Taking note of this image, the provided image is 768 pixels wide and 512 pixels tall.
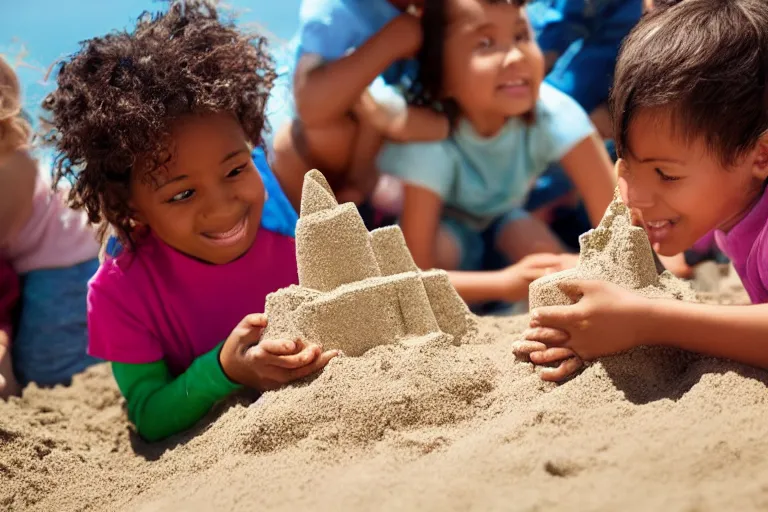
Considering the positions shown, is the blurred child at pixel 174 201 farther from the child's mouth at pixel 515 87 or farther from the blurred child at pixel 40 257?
the child's mouth at pixel 515 87

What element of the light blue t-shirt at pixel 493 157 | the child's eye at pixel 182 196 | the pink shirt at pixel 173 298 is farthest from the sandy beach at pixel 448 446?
the light blue t-shirt at pixel 493 157

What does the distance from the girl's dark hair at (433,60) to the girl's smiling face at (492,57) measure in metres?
0.02

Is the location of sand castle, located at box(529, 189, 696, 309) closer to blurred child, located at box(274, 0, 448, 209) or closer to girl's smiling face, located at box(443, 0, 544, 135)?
girl's smiling face, located at box(443, 0, 544, 135)

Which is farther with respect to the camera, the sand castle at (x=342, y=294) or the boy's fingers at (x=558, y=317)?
the sand castle at (x=342, y=294)

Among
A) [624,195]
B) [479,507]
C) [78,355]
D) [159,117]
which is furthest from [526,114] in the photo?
[479,507]

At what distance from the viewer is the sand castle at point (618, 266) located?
1.78 meters

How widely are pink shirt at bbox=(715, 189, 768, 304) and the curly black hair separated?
4.35 ft

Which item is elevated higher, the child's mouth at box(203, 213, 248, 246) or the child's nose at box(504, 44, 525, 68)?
the child's nose at box(504, 44, 525, 68)

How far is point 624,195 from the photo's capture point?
1909 millimetres

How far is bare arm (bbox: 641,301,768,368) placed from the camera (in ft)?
5.24

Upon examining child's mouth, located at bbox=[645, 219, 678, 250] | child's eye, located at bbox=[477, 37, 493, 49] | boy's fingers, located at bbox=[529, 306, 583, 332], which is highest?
child's eye, located at bbox=[477, 37, 493, 49]

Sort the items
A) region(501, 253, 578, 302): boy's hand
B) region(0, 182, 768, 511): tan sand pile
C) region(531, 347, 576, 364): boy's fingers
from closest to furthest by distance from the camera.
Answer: region(0, 182, 768, 511): tan sand pile < region(531, 347, 576, 364): boy's fingers < region(501, 253, 578, 302): boy's hand

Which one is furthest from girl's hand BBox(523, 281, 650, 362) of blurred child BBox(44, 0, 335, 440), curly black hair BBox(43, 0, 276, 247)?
curly black hair BBox(43, 0, 276, 247)

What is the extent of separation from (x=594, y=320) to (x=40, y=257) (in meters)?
2.08
